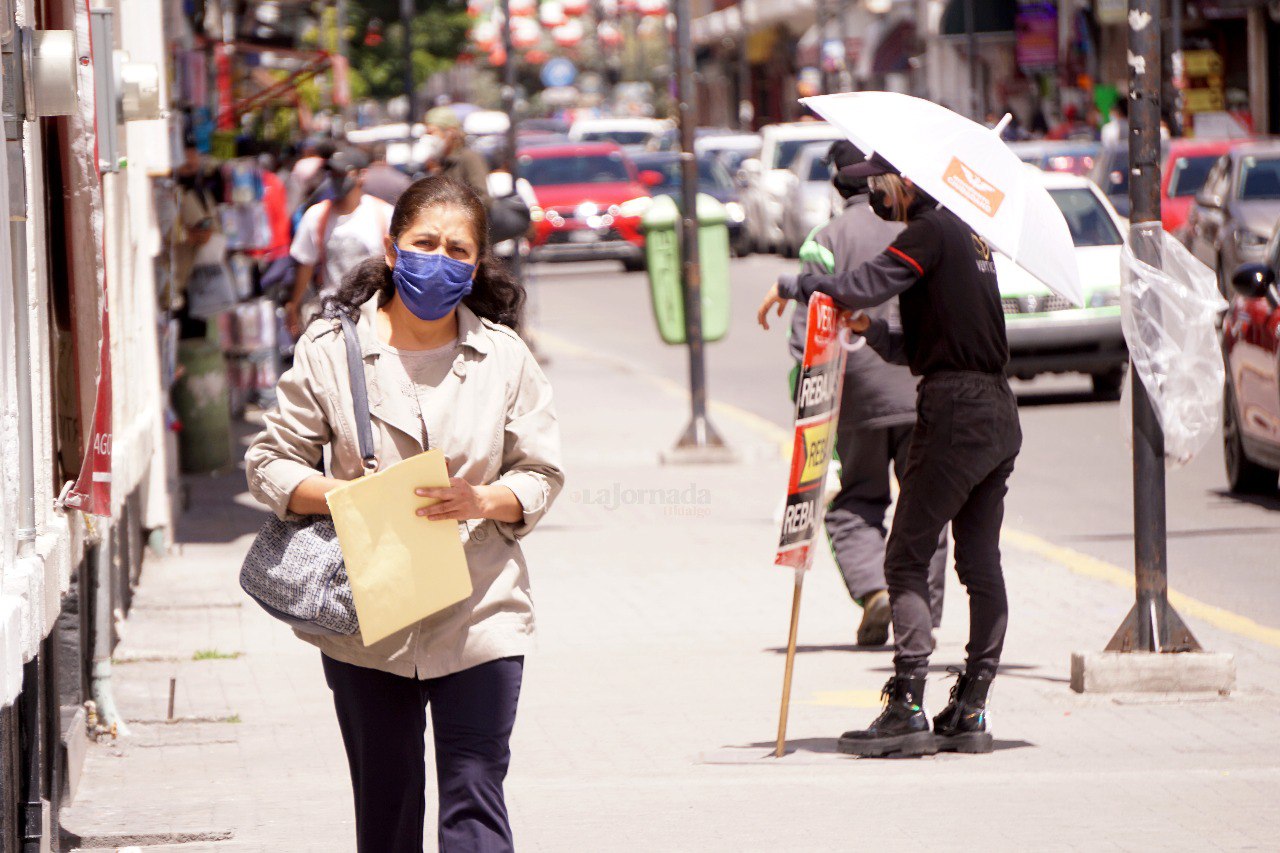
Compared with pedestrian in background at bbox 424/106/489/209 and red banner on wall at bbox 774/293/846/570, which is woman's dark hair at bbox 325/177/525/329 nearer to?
red banner on wall at bbox 774/293/846/570

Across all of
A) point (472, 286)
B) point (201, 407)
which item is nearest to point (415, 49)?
point (201, 407)

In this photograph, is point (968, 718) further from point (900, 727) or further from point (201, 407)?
point (201, 407)

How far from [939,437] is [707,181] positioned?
32.3m

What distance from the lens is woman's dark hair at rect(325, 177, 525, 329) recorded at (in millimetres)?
4754

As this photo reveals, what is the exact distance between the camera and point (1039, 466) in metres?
14.6

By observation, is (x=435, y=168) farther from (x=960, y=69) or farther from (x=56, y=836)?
(x=960, y=69)

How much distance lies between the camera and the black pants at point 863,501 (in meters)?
8.90

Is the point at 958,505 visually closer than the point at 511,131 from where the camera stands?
Yes

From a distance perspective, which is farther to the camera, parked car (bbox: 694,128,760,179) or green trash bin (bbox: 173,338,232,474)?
parked car (bbox: 694,128,760,179)

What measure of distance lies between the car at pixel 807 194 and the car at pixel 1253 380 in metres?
20.1

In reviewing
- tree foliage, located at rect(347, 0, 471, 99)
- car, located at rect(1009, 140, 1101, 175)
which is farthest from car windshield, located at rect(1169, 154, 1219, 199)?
tree foliage, located at rect(347, 0, 471, 99)

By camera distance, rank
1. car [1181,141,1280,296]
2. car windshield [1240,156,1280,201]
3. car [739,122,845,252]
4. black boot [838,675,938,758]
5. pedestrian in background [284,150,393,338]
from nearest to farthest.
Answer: black boot [838,675,938,758] < pedestrian in background [284,150,393,338] < car [1181,141,1280,296] < car windshield [1240,156,1280,201] < car [739,122,845,252]

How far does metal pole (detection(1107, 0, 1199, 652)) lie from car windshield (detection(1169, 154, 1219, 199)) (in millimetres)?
19641

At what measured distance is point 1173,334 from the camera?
7.94 metres
